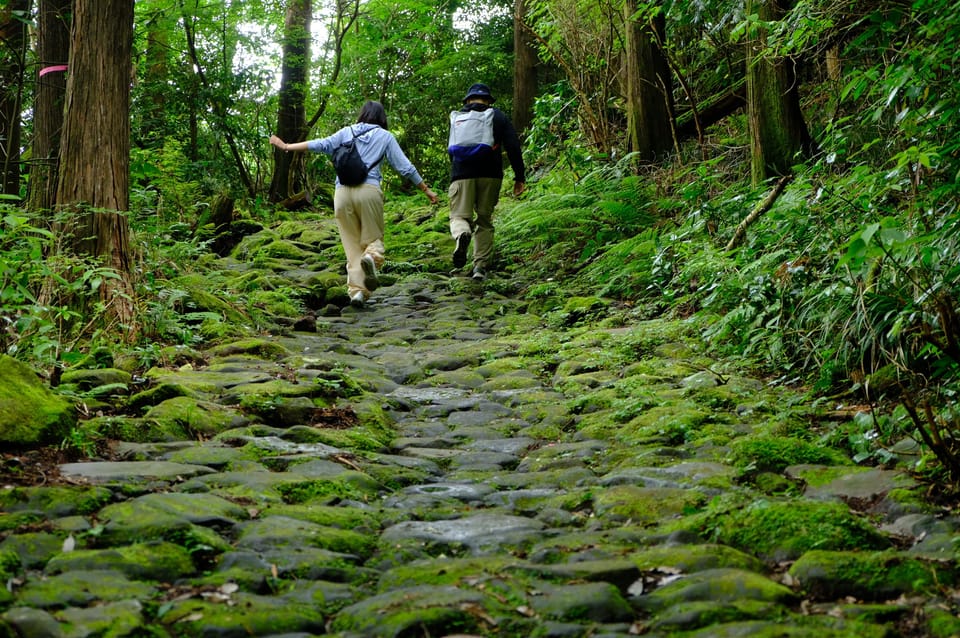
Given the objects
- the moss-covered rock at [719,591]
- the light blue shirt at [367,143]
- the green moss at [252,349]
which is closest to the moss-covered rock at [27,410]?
the green moss at [252,349]

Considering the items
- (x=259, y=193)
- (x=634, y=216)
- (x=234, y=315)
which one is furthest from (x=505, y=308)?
(x=259, y=193)

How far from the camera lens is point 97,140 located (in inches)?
256

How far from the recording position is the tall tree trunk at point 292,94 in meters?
16.7

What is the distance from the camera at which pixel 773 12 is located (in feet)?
25.0

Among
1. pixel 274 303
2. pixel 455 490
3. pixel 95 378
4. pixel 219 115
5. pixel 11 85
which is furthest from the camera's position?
pixel 219 115

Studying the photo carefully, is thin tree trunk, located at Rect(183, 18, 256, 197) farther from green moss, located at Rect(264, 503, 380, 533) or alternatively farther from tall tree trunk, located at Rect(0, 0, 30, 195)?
green moss, located at Rect(264, 503, 380, 533)

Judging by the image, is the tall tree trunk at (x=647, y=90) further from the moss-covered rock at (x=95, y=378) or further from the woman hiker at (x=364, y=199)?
the moss-covered rock at (x=95, y=378)

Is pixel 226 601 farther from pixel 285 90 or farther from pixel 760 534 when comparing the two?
pixel 285 90

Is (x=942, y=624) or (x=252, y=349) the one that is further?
(x=252, y=349)

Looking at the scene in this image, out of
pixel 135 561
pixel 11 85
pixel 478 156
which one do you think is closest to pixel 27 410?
pixel 135 561

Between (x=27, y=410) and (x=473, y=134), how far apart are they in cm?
720

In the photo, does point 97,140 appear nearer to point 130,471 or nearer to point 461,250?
point 130,471

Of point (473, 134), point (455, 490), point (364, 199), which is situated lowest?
point (455, 490)

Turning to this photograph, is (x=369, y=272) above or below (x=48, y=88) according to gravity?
below
